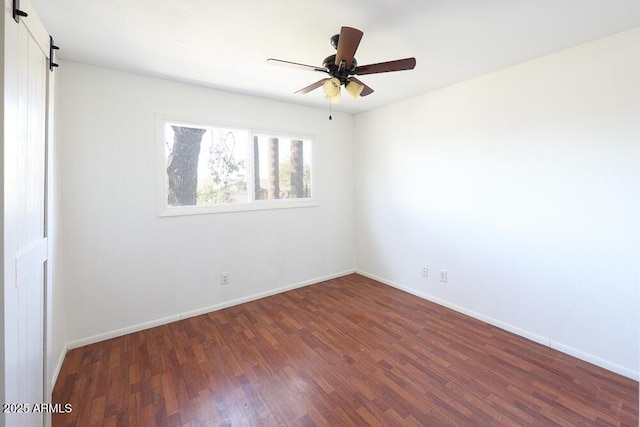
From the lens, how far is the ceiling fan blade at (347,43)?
1560 mm

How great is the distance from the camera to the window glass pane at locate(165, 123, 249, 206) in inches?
114

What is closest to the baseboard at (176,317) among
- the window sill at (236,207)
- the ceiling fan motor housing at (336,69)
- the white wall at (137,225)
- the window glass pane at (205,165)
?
the white wall at (137,225)

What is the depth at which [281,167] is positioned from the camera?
12.1ft

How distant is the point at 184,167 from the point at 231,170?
1.68ft

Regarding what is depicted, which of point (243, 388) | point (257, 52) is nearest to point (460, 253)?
point (243, 388)

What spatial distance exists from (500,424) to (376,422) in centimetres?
71

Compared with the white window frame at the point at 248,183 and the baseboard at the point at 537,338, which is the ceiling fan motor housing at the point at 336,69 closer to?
the white window frame at the point at 248,183

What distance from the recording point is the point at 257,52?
2240 mm

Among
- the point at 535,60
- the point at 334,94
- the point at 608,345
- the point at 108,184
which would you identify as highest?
the point at 535,60

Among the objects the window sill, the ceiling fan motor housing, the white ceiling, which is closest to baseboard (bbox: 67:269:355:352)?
the window sill

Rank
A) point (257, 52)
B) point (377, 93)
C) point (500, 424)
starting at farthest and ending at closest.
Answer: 1. point (377, 93)
2. point (257, 52)
3. point (500, 424)

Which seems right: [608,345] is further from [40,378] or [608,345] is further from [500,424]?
[40,378]

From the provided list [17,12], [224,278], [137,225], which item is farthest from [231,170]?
[17,12]

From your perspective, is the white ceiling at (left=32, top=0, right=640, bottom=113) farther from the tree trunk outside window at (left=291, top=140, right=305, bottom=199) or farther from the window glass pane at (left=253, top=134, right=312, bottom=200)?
the tree trunk outside window at (left=291, top=140, right=305, bottom=199)
